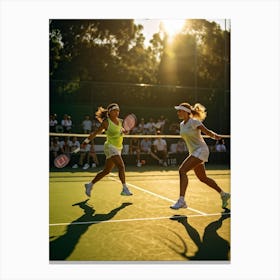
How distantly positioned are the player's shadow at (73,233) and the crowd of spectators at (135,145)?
5939 millimetres

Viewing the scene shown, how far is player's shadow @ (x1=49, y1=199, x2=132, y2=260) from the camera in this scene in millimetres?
4078

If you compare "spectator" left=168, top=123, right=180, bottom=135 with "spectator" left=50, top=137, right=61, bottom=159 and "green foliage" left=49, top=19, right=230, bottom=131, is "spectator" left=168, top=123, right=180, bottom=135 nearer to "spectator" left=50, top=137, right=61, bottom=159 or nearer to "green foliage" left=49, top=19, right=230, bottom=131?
"green foliage" left=49, top=19, right=230, bottom=131

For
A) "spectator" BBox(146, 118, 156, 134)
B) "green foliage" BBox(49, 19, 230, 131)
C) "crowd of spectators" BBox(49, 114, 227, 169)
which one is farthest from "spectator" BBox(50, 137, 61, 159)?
"spectator" BBox(146, 118, 156, 134)

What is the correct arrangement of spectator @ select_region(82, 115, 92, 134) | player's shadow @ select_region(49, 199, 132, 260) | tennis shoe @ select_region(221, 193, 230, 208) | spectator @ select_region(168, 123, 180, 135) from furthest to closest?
spectator @ select_region(168, 123, 180, 135) < spectator @ select_region(82, 115, 92, 134) < tennis shoe @ select_region(221, 193, 230, 208) < player's shadow @ select_region(49, 199, 132, 260)

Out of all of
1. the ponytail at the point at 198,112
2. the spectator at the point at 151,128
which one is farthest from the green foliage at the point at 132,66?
the ponytail at the point at 198,112

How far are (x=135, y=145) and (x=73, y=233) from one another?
8469 mm

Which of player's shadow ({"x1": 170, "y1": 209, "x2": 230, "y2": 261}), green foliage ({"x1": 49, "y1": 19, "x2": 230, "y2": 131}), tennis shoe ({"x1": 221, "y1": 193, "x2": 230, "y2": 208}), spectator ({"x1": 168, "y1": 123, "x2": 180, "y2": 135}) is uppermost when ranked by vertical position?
green foliage ({"x1": 49, "y1": 19, "x2": 230, "y2": 131})

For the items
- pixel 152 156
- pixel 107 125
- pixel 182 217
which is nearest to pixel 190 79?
pixel 152 156

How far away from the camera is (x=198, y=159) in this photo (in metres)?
5.23

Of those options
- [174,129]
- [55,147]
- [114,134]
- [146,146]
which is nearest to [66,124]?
[55,147]

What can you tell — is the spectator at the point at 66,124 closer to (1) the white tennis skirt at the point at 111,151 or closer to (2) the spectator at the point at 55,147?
(2) the spectator at the point at 55,147

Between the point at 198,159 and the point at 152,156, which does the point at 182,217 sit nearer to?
the point at 198,159

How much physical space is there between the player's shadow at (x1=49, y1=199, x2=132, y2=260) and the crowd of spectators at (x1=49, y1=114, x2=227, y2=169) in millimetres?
5939

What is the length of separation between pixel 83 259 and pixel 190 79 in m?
11.9
